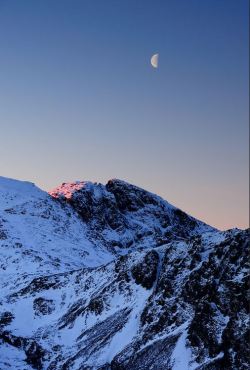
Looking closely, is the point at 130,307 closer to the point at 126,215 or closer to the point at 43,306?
the point at 43,306

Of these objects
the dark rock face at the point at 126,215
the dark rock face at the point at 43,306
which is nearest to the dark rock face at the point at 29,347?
the dark rock face at the point at 43,306

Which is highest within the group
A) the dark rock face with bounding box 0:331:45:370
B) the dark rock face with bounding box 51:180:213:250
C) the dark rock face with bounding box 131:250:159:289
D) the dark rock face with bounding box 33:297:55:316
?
the dark rock face with bounding box 51:180:213:250

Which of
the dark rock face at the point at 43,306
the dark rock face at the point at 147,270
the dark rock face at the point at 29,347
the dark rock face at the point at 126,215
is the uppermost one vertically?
the dark rock face at the point at 126,215

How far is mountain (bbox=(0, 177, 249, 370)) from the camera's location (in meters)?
39.2

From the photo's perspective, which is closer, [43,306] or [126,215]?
[43,306]

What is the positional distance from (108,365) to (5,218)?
165 ft

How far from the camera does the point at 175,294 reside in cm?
4556

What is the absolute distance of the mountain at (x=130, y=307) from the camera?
129 ft

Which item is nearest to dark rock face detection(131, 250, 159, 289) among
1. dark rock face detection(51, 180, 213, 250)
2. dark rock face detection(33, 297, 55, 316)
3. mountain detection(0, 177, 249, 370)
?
mountain detection(0, 177, 249, 370)

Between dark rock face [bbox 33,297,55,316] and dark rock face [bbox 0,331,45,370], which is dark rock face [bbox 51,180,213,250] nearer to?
dark rock face [bbox 33,297,55,316]

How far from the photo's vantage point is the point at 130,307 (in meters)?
48.4

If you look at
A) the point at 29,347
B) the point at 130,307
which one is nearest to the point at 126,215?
the point at 130,307

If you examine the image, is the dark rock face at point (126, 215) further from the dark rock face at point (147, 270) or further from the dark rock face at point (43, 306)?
the dark rock face at point (147, 270)

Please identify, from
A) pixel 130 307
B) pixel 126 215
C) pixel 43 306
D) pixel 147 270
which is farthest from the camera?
pixel 126 215
